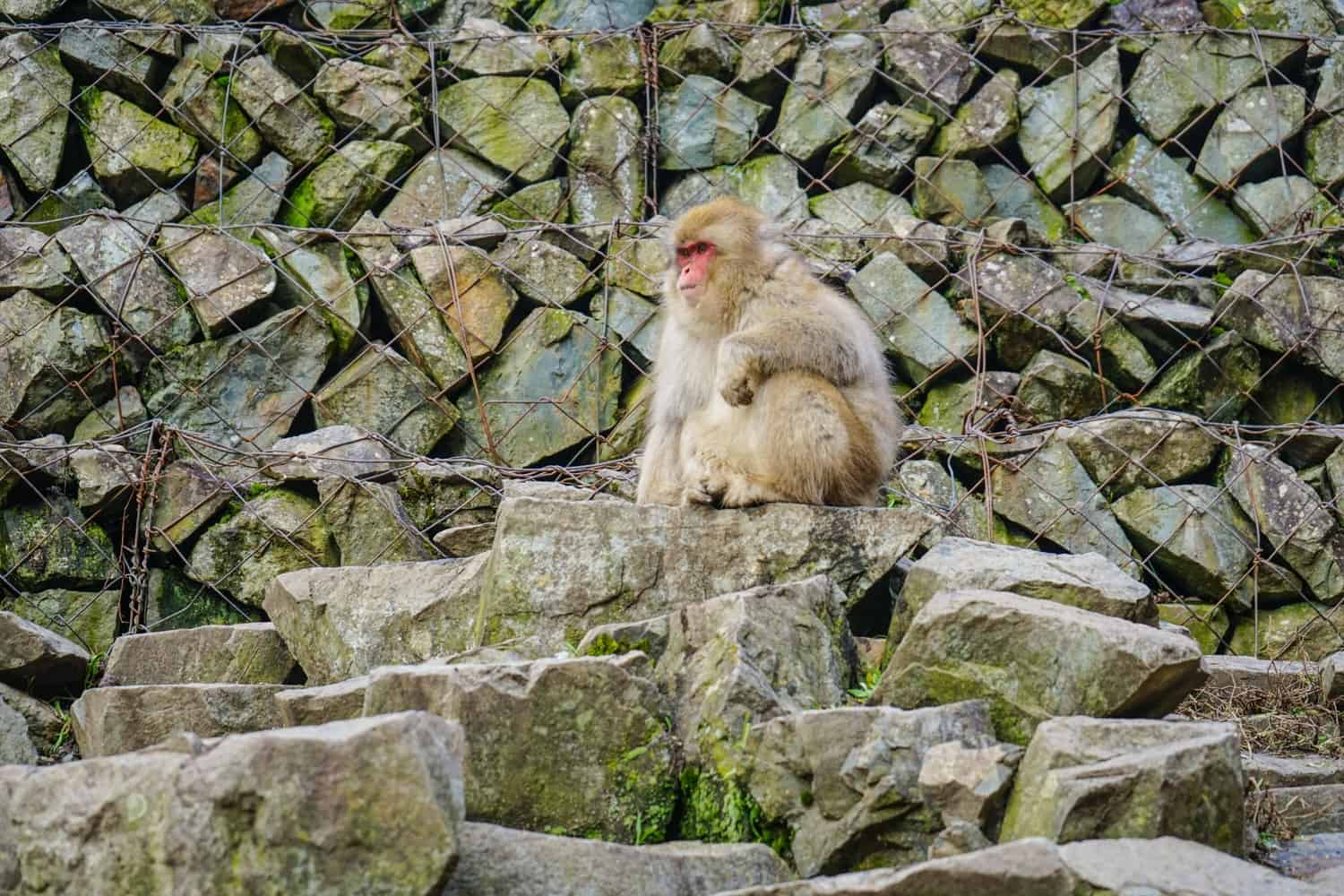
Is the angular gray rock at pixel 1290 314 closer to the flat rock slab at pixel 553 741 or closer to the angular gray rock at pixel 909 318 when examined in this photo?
the angular gray rock at pixel 909 318

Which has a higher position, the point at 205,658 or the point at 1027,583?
the point at 1027,583

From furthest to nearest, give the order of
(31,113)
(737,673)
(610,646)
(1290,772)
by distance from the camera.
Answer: (31,113) < (1290,772) < (610,646) < (737,673)

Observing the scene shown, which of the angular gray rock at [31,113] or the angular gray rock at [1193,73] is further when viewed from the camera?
the angular gray rock at [1193,73]

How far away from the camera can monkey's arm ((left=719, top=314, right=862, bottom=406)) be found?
493cm

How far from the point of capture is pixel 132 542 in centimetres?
699

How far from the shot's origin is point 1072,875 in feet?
8.60

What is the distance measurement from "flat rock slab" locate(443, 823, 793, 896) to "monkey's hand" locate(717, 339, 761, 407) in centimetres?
213

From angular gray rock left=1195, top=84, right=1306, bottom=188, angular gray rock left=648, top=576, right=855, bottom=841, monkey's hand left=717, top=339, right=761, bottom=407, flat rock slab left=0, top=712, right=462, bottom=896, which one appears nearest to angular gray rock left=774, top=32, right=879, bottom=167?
angular gray rock left=1195, top=84, right=1306, bottom=188

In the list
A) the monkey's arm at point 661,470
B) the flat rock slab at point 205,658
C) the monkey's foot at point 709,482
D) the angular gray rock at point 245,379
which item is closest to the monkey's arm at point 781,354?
the monkey's foot at point 709,482

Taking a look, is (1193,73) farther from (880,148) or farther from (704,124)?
(704,124)

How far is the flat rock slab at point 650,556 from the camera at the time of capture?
14.5ft

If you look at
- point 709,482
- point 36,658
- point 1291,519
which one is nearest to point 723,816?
point 709,482

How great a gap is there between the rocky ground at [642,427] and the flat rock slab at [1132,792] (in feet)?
0.04

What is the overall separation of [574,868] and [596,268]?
17.5 ft
